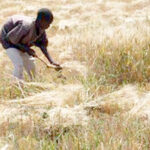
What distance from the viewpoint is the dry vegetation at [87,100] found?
9.98ft

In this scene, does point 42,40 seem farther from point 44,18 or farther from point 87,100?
point 87,100

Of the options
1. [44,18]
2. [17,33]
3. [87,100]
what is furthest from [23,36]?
[87,100]

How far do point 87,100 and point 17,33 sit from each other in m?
1.21

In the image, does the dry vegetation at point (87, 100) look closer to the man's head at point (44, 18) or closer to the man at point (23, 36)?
the man at point (23, 36)

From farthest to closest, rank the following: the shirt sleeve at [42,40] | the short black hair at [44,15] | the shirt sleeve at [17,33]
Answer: the shirt sleeve at [42,40], the shirt sleeve at [17,33], the short black hair at [44,15]

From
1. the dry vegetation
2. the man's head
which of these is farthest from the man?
the dry vegetation

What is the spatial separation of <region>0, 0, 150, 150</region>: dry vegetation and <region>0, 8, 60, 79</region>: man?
219mm

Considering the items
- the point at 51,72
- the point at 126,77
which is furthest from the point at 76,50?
the point at 126,77

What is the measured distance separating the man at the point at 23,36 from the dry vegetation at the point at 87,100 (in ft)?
0.72

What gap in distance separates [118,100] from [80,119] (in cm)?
59

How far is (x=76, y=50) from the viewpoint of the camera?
569 cm

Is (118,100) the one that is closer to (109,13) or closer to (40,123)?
(40,123)

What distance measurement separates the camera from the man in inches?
180

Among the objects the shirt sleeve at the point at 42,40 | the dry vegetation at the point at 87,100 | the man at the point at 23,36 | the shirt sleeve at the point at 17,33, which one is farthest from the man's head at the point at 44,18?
the dry vegetation at the point at 87,100
